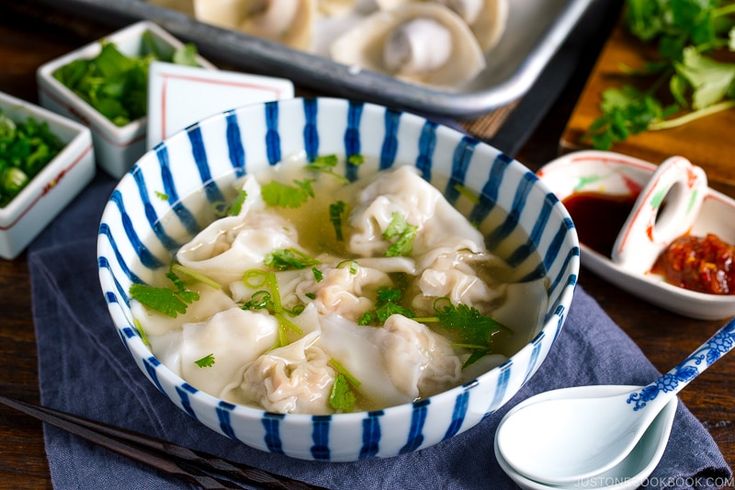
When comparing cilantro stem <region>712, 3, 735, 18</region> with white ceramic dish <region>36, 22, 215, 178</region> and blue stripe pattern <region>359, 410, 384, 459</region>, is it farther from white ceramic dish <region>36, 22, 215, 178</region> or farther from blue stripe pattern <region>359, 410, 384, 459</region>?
blue stripe pattern <region>359, 410, 384, 459</region>

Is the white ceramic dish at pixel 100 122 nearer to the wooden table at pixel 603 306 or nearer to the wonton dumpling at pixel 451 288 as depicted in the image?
the wooden table at pixel 603 306

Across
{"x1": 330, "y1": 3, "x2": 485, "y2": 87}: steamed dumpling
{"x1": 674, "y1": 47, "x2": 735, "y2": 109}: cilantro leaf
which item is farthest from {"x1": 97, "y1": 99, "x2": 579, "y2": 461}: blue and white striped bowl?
{"x1": 674, "y1": 47, "x2": 735, "y2": 109}: cilantro leaf

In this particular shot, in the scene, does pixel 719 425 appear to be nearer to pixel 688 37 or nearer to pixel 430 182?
pixel 430 182

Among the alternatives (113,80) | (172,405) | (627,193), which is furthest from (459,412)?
(113,80)

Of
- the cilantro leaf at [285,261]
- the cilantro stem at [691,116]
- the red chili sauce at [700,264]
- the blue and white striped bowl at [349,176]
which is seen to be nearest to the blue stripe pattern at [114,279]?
the blue and white striped bowl at [349,176]

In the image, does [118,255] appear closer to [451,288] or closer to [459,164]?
[451,288]
